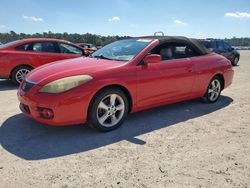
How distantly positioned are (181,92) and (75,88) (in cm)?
233

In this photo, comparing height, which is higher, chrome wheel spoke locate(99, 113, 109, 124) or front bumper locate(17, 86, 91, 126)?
front bumper locate(17, 86, 91, 126)

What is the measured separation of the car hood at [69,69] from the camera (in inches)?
162

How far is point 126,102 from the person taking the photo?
450 cm

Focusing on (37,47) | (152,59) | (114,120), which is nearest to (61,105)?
(114,120)

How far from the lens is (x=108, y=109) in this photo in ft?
14.1

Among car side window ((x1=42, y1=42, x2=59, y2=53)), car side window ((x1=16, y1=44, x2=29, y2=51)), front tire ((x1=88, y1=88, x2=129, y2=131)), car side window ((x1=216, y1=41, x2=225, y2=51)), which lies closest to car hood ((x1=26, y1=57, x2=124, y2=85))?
front tire ((x1=88, y1=88, x2=129, y2=131))

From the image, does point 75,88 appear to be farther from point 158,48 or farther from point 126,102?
point 158,48

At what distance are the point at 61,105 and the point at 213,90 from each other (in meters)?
3.75

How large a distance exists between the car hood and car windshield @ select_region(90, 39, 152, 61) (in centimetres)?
30

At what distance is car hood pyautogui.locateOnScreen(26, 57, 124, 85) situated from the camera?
411 cm

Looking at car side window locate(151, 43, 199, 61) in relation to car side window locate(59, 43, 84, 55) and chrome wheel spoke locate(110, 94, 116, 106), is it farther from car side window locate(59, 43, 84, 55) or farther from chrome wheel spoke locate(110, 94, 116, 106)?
car side window locate(59, 43, 84, 55)

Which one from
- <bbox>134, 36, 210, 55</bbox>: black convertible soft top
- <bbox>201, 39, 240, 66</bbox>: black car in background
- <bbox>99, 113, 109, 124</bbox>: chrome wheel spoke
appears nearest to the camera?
<bbox>99, 113, 109, 124</bbox>: chrome wheel spoke

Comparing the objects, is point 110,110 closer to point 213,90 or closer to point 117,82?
point 117,82

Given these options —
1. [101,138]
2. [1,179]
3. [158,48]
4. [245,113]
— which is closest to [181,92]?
[158,48]
